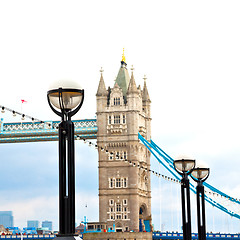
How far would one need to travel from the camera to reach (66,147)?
6.61 meters

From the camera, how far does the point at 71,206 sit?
21.5 ft

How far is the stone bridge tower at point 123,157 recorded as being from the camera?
209 ft

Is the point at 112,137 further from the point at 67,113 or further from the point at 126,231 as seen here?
the point at 67,113

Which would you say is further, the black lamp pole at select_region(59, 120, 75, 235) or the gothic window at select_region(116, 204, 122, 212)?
the gothic window at select_region(116, 204, 122, 212)

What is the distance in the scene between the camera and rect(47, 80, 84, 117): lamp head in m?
6.55

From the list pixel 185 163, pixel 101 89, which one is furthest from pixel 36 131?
pixel 185 163

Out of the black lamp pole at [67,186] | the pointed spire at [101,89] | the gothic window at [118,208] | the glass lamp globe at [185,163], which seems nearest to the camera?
the black lamp pole at [67,186]

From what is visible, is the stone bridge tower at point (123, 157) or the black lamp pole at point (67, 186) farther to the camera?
the stone bridge tower at point (123, 157)

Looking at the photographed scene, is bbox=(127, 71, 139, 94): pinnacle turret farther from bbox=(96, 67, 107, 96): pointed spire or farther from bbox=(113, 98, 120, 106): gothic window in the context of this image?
bbox=(96, 67, 107, 96): pointed spire

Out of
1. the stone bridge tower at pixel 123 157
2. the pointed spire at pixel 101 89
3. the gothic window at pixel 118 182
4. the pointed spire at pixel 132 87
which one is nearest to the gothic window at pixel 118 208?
the stone bridge tower at pixel 123 157

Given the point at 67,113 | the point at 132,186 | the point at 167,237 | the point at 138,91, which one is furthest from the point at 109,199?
the point at 67,113

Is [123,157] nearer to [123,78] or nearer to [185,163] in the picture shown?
[123,78]

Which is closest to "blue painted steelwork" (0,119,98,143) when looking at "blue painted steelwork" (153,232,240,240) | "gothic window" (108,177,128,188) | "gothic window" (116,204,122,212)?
"gothic window" (108,177,128,188)

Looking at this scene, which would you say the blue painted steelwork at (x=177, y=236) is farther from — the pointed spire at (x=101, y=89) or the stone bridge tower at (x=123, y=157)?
the pointed spire at (x=101, y=89)
